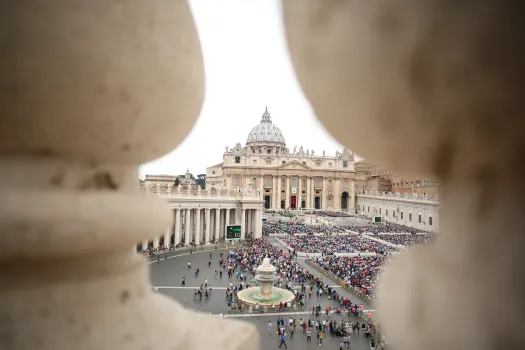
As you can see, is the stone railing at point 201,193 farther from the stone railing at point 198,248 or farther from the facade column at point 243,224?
the stone railing at point 198,248

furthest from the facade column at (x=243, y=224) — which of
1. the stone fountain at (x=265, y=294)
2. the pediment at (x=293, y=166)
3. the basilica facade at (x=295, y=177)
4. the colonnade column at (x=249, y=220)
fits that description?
the pediment at (x=293, y=166)

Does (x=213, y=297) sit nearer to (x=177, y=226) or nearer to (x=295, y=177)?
(x=177, y=226)

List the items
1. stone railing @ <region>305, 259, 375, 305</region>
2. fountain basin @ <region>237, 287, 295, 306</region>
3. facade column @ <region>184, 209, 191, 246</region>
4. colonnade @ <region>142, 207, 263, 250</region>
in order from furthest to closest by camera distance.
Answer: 1. colonnade @ <region>142, 207, 263, 250</region>
2. facade column @ <region>184, 209, 191, 246</region>
3. stone railing @ <region>305, 259, 375, 305</region>
4. fountain basin @ <region>237, 287, 295, 306</region>

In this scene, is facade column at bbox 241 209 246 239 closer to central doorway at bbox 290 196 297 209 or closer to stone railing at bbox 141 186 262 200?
stone railing at bbox 141 186 262 200

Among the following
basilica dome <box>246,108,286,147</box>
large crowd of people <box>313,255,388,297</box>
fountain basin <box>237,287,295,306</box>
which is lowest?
fountain basin <box>237,287,295,306</box>

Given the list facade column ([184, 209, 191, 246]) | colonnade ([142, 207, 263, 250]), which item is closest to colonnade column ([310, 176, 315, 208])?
colonnade ([142, 207, 263, 250])
